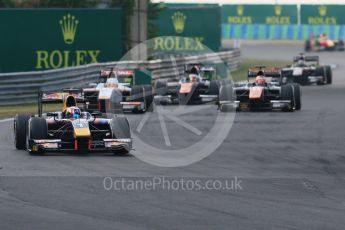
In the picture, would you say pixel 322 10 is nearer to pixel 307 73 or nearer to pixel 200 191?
pixel 307 73

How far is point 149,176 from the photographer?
15586 mm

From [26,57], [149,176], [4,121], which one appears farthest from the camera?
[26,57]

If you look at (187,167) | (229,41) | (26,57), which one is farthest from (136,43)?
(229,41)

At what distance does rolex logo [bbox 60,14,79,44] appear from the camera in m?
37.0

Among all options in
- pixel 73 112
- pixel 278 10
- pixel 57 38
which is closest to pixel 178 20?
pixel 57 38

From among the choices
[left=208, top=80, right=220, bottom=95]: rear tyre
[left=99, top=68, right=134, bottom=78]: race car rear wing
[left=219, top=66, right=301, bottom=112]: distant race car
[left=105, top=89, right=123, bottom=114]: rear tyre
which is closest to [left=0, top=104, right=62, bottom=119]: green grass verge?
[left=99, top=68, right=134, bottom=78]: race car rear wing

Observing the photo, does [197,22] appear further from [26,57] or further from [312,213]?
[312,213]

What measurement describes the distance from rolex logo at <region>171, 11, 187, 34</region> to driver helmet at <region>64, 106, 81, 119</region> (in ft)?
144

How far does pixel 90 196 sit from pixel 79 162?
399 centimetres

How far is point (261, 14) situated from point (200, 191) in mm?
87934

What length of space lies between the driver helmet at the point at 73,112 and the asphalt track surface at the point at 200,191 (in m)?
0.89

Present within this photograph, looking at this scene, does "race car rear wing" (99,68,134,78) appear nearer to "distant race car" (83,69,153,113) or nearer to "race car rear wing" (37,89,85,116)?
"distant race car" (83,69,153,113)

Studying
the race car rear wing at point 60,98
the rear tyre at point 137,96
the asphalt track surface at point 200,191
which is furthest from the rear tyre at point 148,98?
the race car rear wing at point 60,98

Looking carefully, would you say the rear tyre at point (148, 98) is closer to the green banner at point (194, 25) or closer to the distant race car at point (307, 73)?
the distant race car at point (307, 73)
